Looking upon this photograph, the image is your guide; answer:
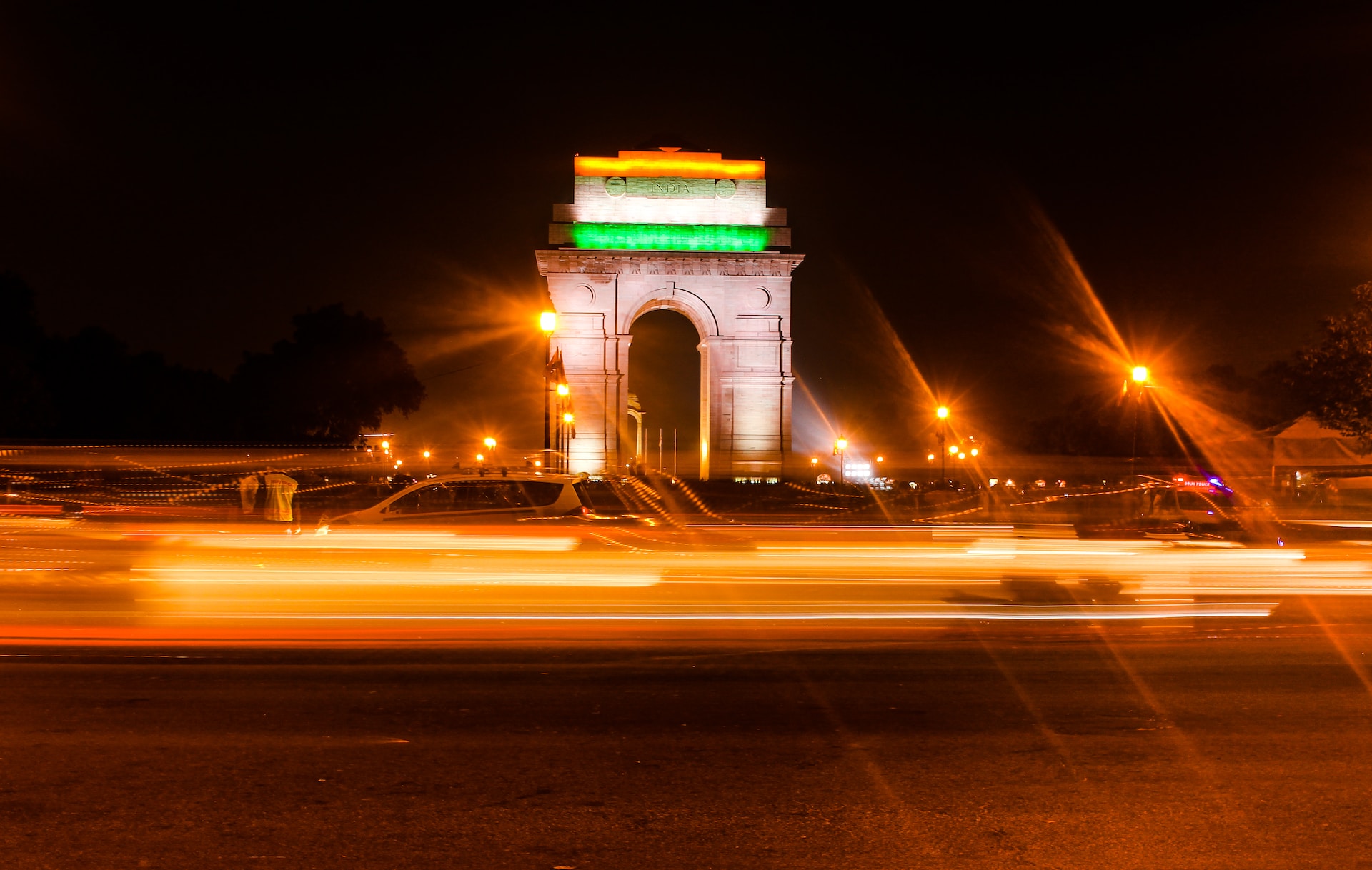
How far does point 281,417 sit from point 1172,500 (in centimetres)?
6620

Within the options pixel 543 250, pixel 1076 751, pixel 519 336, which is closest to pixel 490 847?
pixel 1076 751

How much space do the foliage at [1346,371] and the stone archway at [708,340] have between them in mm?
18838

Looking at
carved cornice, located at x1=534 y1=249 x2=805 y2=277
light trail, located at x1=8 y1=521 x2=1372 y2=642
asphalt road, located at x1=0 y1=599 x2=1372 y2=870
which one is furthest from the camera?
carved cornice, located at x1=534 y1=249 x2=805 y2=277

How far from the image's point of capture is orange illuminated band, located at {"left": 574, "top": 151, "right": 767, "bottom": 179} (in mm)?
44125

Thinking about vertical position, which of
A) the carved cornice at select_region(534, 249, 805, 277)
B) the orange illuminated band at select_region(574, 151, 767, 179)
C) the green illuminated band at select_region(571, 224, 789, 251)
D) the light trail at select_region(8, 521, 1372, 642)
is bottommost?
the light trail at select_region(8, 521, 1372, 642)

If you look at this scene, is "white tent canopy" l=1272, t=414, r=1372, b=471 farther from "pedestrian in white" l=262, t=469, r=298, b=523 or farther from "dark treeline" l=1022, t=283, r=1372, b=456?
"pedestrian in white" l=262, t=469, r=298, b=523

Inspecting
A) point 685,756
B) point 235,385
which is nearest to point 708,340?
point 685,756

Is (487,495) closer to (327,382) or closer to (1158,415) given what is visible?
(1158,415)

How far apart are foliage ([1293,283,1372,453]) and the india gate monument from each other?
62.3ft

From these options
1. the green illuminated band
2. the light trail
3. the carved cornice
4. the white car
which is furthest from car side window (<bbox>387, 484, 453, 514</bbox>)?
the green illuminated band

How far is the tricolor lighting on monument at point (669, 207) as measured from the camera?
144 feet

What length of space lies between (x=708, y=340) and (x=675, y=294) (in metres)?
2.17

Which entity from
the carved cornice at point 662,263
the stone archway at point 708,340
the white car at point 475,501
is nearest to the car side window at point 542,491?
the white car at point 475,501

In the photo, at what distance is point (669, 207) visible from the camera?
4428cm
